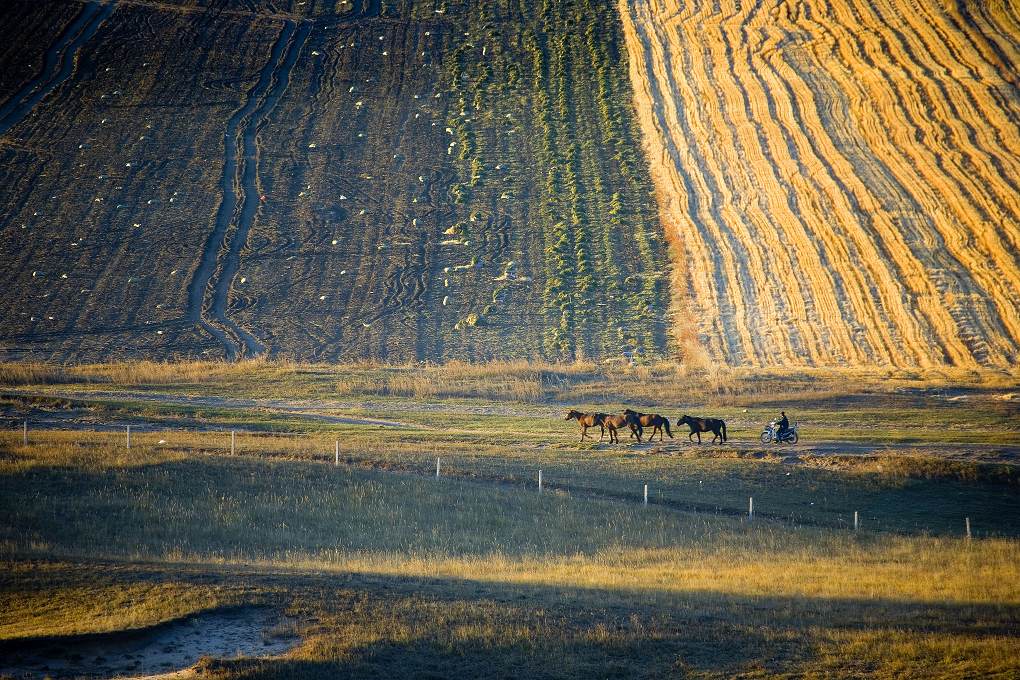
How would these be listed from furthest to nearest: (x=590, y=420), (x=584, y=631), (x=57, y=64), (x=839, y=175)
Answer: (x=57, y=64)
(x=839, y=175)
(x=590, y=420)
(x=584, y=631)

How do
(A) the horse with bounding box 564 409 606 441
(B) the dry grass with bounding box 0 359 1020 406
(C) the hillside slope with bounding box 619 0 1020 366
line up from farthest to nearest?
(C) the hillside slope with bounding box 619 0 1020 366
(B) the dry grass with bounding box 0 359 1020 406
(A) the horse with bounding box 564 409 606 441

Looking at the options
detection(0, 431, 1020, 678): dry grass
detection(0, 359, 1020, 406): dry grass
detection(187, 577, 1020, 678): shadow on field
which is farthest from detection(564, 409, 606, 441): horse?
detection(187, 577, 1020, 678): shadow on field

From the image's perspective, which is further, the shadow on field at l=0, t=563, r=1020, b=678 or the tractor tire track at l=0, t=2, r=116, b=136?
the tractor tire track at l=0, t=2, r=116, b=136

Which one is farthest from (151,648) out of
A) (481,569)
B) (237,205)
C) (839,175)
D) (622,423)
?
(839,175)

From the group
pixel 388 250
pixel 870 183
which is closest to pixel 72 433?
pixel 388 250

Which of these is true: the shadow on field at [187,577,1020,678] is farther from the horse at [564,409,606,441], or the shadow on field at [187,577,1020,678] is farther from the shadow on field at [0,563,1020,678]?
the horse at [564,409,606,441]


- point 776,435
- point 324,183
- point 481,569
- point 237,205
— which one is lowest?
point 481,569

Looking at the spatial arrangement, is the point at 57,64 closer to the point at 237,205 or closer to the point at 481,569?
the point at 237,205
